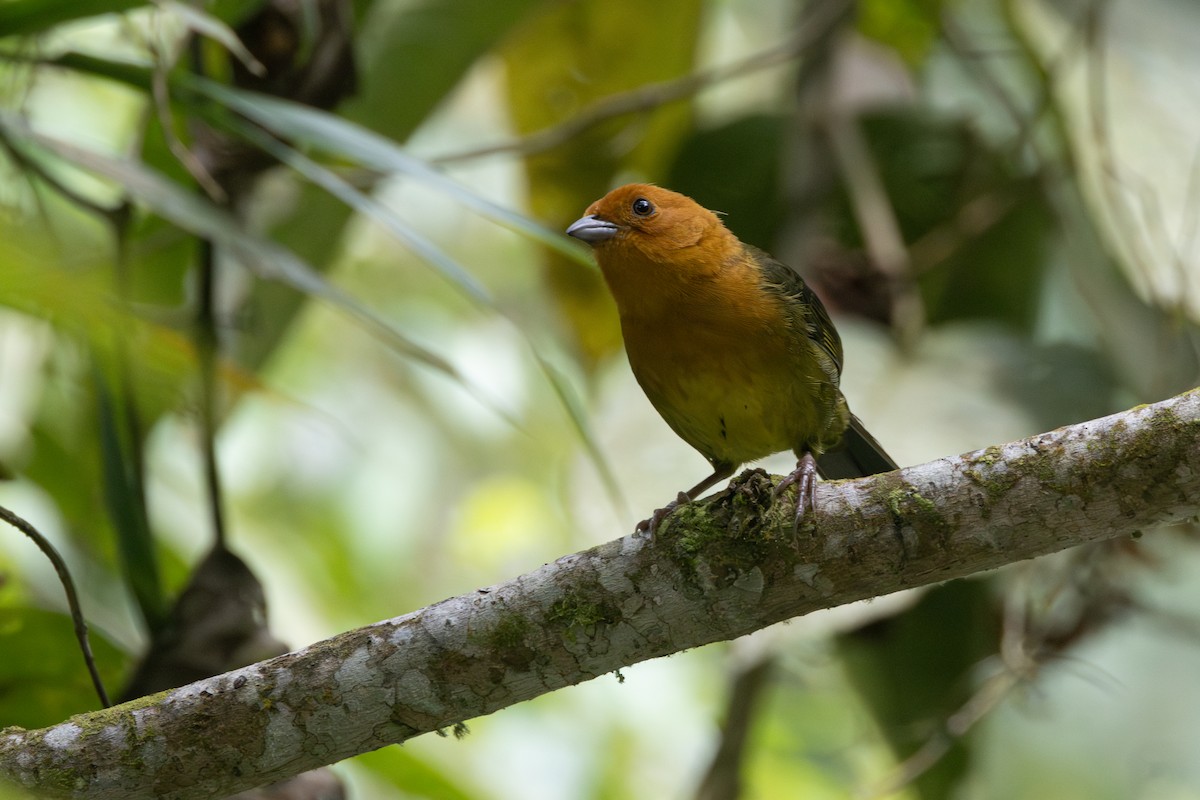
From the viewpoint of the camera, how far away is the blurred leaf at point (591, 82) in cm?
512

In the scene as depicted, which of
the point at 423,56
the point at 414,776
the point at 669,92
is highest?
the point at 423,56

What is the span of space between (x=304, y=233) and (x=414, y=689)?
2563mm

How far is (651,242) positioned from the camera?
339cm

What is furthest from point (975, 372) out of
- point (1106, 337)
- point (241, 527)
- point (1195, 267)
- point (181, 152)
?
point (241, 527)

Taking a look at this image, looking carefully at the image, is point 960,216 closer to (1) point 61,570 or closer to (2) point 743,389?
(2) point 743,389

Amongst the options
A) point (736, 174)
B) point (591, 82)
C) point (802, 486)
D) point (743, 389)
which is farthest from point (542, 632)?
point (591, 82)

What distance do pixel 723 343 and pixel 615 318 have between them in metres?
1.97

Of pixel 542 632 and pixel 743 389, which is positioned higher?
pixel 743 389

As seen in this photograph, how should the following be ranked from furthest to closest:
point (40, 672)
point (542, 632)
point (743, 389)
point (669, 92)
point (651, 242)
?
point (669, 92) → point (651, 242) → point (743, 389) → point (40, 672) → point (542, 632)

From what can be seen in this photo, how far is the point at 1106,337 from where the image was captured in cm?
376

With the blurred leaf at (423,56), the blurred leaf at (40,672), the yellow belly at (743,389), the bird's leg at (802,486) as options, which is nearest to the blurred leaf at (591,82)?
the blurred leaf at (423,56)

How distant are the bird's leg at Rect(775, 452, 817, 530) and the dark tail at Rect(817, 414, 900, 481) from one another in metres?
1.15

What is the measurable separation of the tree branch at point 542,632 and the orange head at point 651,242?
1.24m

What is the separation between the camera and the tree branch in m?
2.00
